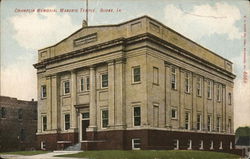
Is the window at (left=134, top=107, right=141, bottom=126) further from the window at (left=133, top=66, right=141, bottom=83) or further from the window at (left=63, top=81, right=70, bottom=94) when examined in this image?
the window at (left=63, top=81, right=70, bottom=94)

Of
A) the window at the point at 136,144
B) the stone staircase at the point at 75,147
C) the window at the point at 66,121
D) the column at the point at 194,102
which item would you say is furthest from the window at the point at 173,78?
the window at the point at 66,121

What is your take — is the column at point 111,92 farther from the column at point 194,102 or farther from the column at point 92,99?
the column at point 194,102

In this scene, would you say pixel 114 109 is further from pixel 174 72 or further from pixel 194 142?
pixel 194 142

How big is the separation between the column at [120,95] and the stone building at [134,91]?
4cm

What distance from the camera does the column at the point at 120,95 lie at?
53.6 feet

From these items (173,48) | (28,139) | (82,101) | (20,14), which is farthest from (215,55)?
(28,139)

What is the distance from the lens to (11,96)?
1509 centimetres

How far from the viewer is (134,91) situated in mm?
16109

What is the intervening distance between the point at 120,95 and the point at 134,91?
64 cm

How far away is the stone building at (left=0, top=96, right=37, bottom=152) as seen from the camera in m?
16.5

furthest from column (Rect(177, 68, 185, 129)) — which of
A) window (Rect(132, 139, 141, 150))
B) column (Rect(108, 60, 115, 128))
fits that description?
column (Rect(108, 60, 115, 128))

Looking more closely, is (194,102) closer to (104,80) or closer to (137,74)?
(137,74)

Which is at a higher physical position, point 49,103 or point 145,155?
point 49,103

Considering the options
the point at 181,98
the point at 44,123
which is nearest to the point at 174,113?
the point at 181,98
